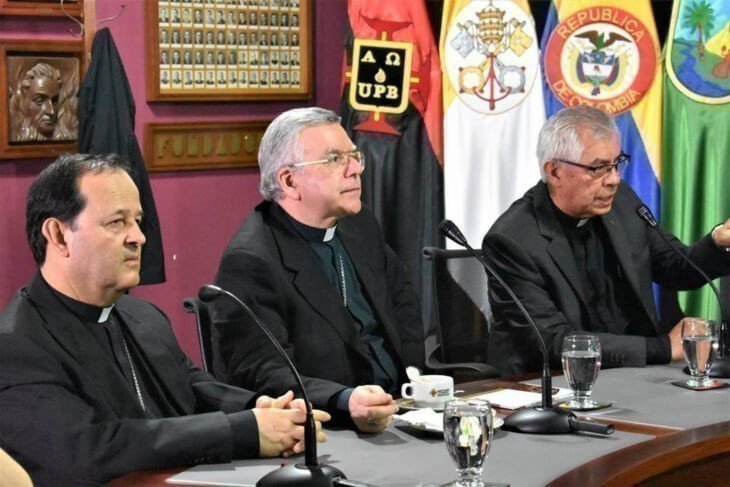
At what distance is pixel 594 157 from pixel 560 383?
90cm

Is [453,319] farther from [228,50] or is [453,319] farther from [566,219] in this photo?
[228,50]

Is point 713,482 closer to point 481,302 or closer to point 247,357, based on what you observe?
point 247,357

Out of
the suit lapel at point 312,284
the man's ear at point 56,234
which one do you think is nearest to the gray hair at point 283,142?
the suit lapel at point 312,284

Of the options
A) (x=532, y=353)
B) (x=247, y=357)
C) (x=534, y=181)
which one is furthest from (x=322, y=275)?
(x=534, y=181)

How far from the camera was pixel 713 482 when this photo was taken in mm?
2492

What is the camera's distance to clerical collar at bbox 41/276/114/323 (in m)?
2.46

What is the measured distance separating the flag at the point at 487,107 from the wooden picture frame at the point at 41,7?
1366 mm

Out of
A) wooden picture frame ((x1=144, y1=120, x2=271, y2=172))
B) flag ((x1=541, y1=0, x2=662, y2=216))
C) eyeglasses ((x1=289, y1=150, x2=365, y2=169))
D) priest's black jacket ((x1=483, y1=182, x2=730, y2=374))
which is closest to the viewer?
eyeglasses ((x1=289, y1=150, x2=365, y2=169))

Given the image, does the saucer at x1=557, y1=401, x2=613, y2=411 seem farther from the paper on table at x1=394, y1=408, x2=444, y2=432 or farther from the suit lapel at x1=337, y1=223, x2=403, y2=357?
the suit lapel at x1=337, y1=223, x2=403, y2=357

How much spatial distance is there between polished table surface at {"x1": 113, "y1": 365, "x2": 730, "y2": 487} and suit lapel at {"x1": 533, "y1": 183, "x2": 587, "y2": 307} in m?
0.85

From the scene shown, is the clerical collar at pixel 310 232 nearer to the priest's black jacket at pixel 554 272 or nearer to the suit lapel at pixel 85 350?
the priest's black jacket at pixel 554 272

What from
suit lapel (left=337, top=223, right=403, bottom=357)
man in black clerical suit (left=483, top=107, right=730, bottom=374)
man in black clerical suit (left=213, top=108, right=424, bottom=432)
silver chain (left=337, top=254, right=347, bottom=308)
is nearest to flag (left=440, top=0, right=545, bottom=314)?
man in black clerical suit (left=483, top=107, right=730, bottom=374)

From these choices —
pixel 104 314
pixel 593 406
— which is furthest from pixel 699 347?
pixel 104 314

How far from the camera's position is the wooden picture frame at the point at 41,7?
4.46m
